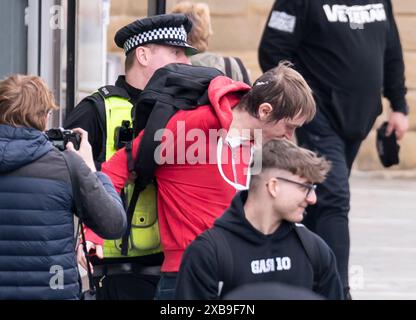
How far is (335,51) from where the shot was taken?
757 centimetres

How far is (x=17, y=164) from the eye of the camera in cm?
507

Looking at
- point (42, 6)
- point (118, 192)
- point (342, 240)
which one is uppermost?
point (42, 6)

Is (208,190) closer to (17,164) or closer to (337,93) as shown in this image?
(17,164)

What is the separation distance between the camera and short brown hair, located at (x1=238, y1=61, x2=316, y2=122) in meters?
5.25

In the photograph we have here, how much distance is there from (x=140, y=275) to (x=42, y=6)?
2.23 metres

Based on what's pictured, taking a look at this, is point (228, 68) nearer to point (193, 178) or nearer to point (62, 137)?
point (193, 178)

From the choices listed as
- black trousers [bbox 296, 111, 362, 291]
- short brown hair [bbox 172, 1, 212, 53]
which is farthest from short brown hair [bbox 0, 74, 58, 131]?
black trousers [bbox 296, 111, 362, 291]

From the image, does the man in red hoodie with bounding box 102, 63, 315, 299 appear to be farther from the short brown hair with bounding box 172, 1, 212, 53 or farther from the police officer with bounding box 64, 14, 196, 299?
the short brown hair with bounding box 172, 1, 212, 53

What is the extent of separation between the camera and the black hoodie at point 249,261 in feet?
14.6

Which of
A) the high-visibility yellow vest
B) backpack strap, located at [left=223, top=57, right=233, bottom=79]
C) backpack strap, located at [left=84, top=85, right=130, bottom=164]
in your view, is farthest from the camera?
backpack strap, located at [left=223, top=57, right=233, bottom=79]

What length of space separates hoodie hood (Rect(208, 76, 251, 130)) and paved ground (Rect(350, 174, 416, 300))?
3.24m

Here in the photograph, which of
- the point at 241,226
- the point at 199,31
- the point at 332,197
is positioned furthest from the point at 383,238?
the point at 241,226

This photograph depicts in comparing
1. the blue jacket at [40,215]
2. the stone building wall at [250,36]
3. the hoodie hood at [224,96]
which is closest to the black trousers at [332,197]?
the hoodie hood at [224,96]

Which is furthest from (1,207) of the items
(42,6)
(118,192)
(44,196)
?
(42,6)
